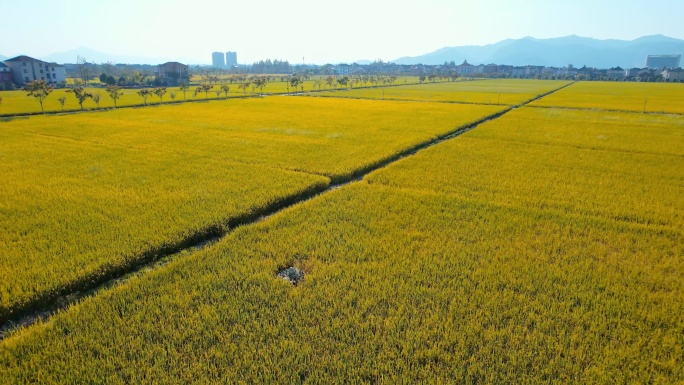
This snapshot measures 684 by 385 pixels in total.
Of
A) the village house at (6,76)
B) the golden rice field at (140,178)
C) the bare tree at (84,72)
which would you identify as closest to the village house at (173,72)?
the bare tree at (84,72)

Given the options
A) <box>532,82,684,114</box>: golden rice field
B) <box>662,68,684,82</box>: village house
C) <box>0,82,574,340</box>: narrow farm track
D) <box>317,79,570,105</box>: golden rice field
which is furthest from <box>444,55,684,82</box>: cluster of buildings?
<box>0,82,574,340</box>: narrow farm track

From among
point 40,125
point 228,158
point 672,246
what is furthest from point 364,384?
point 40,125

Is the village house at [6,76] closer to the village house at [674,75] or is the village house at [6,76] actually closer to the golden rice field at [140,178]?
the golden rice field at [140,178]

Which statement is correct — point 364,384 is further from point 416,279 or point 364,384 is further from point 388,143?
point 388,143

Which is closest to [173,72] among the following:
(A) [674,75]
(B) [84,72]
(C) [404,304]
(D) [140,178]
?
(B) [84,72]

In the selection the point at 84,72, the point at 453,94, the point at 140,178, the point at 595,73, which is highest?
the point at 595,73

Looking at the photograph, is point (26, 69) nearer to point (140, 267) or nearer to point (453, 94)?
point (453, 94)
